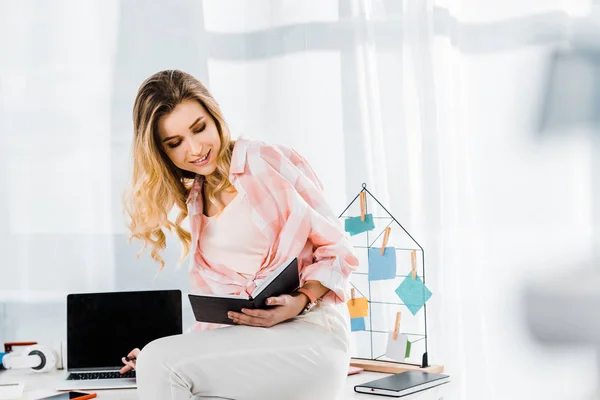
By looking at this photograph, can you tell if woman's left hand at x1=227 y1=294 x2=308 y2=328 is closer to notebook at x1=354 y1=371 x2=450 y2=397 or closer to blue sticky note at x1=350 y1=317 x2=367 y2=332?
notebook at x1=354 y1=371 x2=450 y2=397

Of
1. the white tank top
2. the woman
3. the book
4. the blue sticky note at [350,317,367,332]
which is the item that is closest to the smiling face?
the woman

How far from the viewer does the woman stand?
54.2 inches

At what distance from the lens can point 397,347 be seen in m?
2.06

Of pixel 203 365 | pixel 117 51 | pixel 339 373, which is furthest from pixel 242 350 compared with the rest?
pixel 117 51

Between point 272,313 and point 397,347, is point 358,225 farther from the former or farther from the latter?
point 272,313

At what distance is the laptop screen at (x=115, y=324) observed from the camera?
2.15 metres

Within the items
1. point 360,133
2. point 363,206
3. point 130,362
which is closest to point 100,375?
point 130,362

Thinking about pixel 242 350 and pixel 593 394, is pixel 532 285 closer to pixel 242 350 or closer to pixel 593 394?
pixel 593 394

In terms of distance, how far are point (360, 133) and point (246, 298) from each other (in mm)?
1021

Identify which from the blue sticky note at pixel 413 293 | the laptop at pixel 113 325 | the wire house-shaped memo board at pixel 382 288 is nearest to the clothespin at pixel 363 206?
the wire house-shaped memo board at pixel 382 288

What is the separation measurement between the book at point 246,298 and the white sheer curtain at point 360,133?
0.77m

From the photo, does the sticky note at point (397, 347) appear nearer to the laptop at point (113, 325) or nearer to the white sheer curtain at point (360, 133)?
the white sheer curtain at point (360, 133)

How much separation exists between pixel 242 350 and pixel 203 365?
0.07 m

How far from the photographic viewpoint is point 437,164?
2.19m
